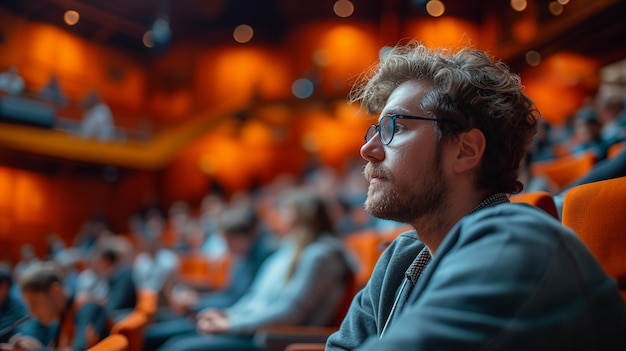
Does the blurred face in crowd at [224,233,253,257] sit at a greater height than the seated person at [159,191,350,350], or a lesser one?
greater

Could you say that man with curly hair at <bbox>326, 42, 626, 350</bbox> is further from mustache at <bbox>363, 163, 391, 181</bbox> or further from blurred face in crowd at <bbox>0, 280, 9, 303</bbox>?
blurred face in crowd at <bbox>0, 280, 9, 303</bbox>

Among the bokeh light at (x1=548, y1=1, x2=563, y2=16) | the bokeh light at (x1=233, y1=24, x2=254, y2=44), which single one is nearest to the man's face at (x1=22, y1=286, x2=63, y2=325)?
the bokeh light at (x1=548, y1=1, x2=563, y2=16)

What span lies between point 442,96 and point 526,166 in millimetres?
1471

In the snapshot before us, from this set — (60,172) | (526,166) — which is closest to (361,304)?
(526,166)

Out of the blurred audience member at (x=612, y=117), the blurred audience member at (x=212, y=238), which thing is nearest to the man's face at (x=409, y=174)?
the blurred audience member at (x=612, y=117)

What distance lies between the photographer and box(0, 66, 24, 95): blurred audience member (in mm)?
2199

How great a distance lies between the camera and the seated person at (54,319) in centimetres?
115

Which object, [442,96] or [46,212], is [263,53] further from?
[442,96]

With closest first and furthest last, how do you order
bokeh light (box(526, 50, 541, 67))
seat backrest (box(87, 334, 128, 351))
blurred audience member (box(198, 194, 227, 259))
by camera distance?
1. seat backrest (box(87, 334, 128, 351))
2. blurred audience member (box(198, 194, 227, 259))
3. bokeh light (box(526, 50, 541, 67))

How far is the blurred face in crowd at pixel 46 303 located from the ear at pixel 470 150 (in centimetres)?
93

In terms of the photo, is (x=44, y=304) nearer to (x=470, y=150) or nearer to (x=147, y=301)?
(x=470, y=150)

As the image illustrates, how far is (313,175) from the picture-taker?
575 centimetres

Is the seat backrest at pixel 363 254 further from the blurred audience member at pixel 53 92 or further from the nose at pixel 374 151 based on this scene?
the blurred audience member at pixel 53 92

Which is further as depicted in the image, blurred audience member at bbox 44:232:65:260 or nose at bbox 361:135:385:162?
blurred audience member at bbox 44:232:65:260
